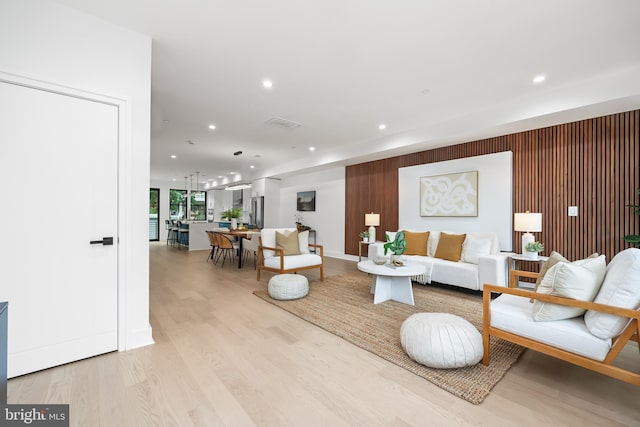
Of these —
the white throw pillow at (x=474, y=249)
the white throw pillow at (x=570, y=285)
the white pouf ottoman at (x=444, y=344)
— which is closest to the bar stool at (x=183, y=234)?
the white throw pillow at (x=474, y=249)

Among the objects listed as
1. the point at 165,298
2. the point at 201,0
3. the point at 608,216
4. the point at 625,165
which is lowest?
the point at 165,298

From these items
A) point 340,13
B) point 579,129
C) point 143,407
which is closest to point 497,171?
point 579,129

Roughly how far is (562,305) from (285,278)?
2900mm

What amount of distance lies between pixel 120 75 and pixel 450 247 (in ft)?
16.2

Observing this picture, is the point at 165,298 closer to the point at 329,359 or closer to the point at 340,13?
the point at 329,359

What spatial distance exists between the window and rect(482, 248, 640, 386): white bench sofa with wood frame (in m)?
13.8

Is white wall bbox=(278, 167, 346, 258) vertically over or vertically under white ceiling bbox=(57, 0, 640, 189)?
under

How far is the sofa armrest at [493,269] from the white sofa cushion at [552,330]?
1.73 meters

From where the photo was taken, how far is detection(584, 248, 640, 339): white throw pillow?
5.20ft

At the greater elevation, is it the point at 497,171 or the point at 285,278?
the point at 497,171

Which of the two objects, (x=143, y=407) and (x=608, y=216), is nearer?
(x=143, y=407)

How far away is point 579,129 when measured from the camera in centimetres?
396

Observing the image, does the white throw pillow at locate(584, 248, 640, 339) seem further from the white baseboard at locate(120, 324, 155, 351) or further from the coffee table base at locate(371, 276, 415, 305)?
the white baseboard at locate(120, 324, 155, 351)

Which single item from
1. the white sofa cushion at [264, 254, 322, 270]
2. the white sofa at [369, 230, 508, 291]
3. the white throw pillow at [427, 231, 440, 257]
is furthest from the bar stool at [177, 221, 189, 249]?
the white throw pillow at [427, 231, 440, 257]
